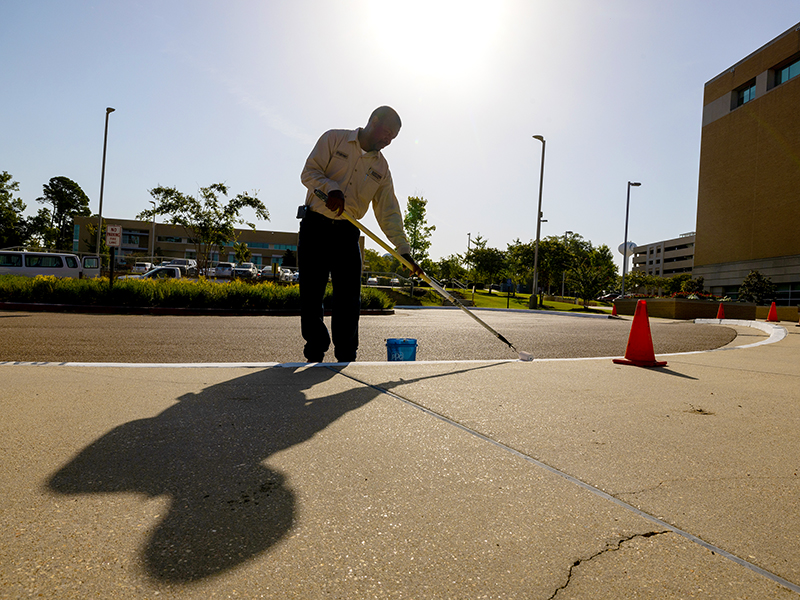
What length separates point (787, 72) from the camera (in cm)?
3912

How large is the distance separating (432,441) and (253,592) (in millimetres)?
1208

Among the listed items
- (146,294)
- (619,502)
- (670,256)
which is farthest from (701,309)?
(670,256)

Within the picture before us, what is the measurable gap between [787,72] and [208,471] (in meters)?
51.7

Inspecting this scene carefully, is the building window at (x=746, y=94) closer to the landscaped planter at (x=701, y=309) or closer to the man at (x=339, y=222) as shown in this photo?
the landscaped planter at (x=701, y=309)

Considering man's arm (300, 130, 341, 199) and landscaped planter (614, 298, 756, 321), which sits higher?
man's arm (300, 130, 341, 199)

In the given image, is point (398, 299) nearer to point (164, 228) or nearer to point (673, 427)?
point (673, 427)

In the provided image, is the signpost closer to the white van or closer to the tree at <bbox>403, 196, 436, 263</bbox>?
the white van

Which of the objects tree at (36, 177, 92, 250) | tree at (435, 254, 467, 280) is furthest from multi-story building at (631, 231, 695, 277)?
tree at (36, 177, 92, 250)

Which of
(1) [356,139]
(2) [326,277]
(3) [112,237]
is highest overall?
(1) [356,139]

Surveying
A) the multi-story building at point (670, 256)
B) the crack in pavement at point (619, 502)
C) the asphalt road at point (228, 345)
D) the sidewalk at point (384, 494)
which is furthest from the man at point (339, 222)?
the multi-story building at point (670, 256)

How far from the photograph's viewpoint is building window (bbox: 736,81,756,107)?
43.2 meters

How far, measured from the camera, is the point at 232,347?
607 centimetres

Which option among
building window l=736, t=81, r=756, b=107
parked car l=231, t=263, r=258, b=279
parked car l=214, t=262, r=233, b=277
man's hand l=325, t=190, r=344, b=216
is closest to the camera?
man's hand l=325, t=190, r=344, b=216

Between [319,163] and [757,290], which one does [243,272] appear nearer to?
[757,290]
